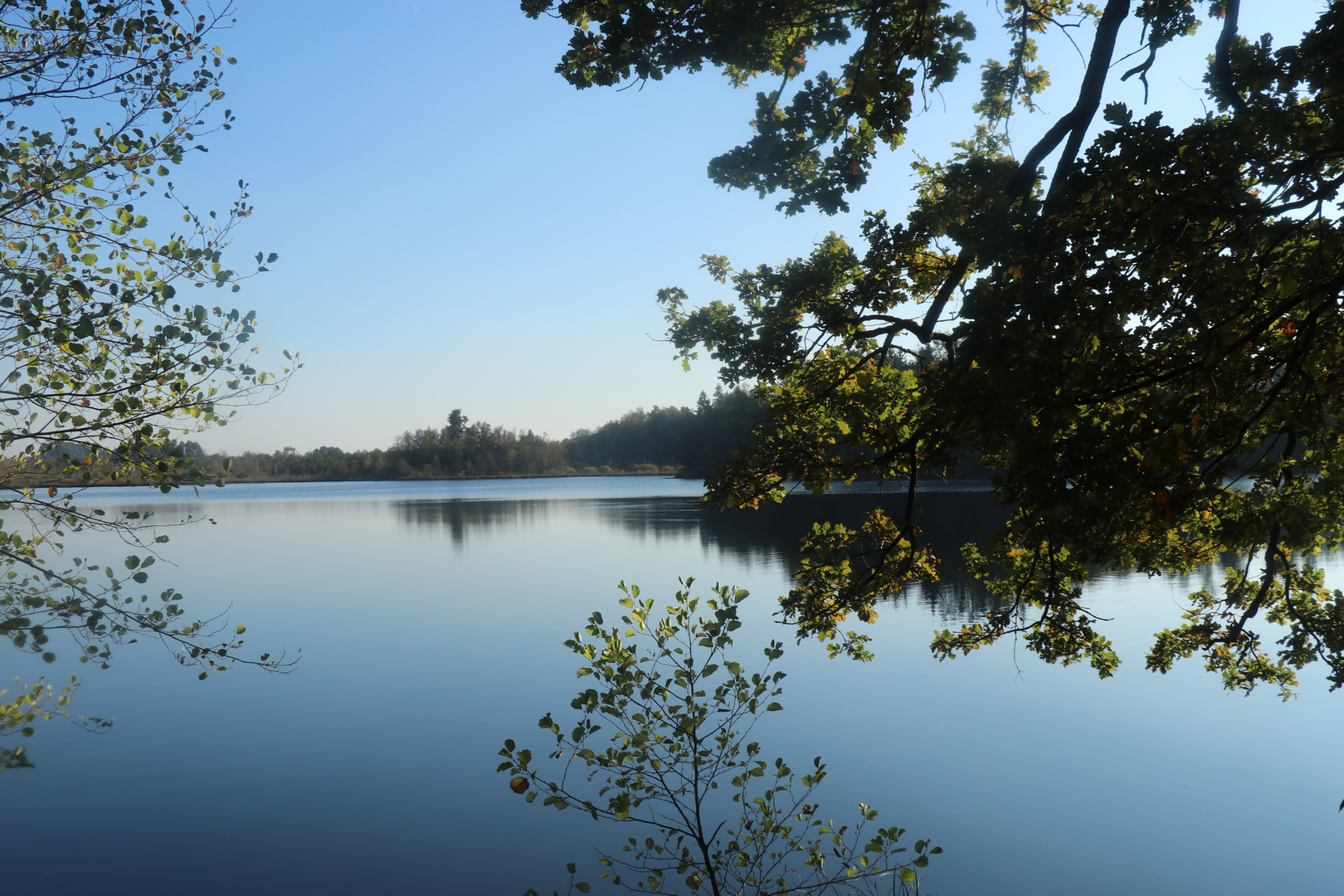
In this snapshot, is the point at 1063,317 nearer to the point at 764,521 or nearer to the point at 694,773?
the point at 694,773

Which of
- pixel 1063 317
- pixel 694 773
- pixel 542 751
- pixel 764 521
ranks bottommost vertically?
pixel 542 751

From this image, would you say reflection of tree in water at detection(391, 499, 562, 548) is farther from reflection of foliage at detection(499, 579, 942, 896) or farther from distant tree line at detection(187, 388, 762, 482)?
distant tree line at detection(187, 388, 762, 482)

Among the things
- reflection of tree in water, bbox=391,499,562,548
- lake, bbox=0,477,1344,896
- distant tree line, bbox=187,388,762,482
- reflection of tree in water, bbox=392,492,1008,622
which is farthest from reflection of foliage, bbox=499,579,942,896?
distant tree line, bbox=187,388,762,482

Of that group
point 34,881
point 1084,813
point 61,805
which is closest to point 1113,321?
point 1084,813

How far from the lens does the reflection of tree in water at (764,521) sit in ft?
46.8

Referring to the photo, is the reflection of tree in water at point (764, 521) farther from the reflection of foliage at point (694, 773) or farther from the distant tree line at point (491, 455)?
the distant tree line at point (491, 455)

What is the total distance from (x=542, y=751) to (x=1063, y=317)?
6.15m

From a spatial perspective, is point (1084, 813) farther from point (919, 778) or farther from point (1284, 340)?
point (1284, 340)

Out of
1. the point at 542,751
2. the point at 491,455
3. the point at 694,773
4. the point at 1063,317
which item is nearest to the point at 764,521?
the point at 542,751

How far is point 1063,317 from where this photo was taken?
284 centimetres

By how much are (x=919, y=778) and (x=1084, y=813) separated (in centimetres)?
127

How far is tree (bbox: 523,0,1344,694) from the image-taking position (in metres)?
2.79

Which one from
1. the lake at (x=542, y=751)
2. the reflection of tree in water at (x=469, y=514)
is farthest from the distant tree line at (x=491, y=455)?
the lake at (x=542, y=751)

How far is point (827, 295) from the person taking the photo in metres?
5.69
